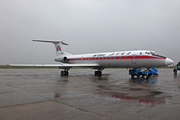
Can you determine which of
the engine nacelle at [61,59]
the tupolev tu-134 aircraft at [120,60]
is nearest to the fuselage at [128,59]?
the tupolev tu-134 aircraft at [120,60]

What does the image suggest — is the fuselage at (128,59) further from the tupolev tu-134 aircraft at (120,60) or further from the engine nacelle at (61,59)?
the engine nacelle at (61,59)

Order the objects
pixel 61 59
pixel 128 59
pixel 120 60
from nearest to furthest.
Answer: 1. pixel 128 59
2. pixel 120 60
3. pixel 61 59

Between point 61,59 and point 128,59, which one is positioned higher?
point 61,59

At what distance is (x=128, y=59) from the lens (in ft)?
56.0

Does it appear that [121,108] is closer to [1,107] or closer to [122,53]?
[1,107]

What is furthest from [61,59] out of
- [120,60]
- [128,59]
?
[128,59]

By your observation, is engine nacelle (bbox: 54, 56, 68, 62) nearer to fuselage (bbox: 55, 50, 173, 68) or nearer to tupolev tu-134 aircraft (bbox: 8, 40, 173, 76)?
tupolev tu-134 aircraft (bbox: 8, 40, 173, 76)

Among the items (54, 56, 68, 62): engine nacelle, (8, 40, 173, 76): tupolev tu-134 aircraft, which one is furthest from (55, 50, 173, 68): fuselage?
(54, 56, 68, 62): engine nacelle

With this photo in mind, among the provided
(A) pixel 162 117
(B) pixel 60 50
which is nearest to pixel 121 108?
(A) pixel 162 117

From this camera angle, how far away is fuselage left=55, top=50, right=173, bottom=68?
15.2 metres

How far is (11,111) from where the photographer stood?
4191 millimetres

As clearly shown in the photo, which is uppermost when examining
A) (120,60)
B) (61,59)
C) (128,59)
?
(61,59)

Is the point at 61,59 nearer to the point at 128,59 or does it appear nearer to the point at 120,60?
the point at 120,60

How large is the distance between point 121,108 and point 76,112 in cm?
139
